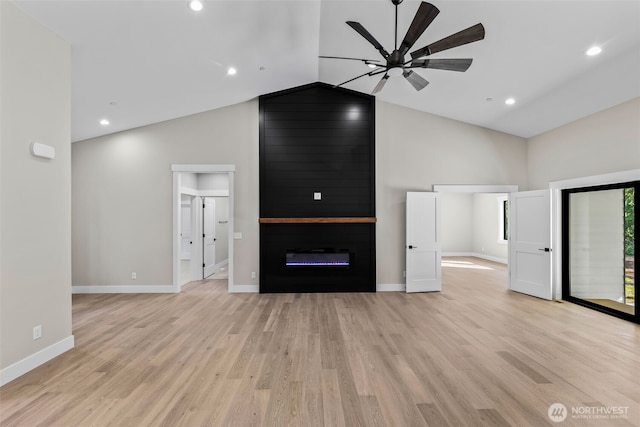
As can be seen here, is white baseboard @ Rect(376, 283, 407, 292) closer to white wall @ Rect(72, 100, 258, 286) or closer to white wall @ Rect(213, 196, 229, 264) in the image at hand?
white wall @ Rect(72, 100, 258, 286)

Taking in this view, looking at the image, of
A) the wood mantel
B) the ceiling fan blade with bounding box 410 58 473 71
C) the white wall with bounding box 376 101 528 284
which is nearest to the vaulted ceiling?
the white wall with bounding box 376 101 528 284

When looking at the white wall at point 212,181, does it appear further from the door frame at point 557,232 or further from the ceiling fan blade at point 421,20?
the door frame at point 557,232

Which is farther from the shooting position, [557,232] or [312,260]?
[312,260]

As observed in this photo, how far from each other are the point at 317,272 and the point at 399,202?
2.04 metres

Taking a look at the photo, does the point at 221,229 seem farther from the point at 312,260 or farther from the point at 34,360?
the point at 34,360

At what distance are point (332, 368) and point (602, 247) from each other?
4.67m

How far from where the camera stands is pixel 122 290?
209 inches

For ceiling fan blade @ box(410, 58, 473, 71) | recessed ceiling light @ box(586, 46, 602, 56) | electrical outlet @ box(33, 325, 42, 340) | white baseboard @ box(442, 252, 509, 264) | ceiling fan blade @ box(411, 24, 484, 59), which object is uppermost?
recessed ceiling light @ box(586, 46, 602, 56)

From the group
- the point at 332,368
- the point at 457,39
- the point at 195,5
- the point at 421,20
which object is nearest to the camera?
the point at 421,20

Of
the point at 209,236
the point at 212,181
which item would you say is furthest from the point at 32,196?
the point at 209,236

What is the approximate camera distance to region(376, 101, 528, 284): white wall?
5.48m

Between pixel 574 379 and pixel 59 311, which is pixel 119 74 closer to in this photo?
pixel 59 311

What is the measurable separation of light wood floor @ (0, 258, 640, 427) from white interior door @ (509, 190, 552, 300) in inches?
25.9

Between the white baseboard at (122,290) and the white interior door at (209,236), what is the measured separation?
121cm
